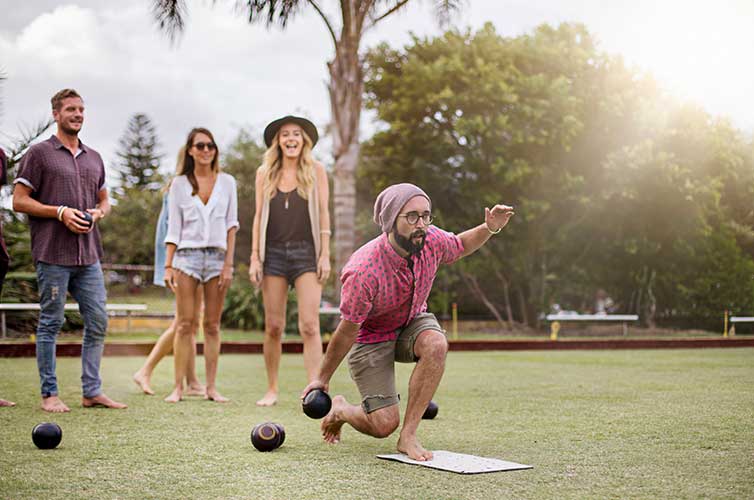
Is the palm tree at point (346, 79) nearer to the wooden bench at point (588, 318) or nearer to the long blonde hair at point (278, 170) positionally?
the wooden bench at point (588, 318)

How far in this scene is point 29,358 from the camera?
998 centimetres

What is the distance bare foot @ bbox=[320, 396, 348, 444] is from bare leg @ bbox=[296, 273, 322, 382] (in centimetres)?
162

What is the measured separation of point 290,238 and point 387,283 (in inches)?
88.9

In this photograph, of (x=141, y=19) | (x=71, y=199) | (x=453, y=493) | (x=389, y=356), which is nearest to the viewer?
(x=453, y=493)

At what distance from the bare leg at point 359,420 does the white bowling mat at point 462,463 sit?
0.20 m

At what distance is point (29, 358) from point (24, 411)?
16.2 feet

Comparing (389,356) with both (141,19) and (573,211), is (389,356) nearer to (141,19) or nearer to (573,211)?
(141,19)

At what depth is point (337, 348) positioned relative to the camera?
4.00 metres

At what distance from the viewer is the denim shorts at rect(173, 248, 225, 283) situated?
20.7ft

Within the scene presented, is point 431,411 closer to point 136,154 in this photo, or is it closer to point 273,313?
point 273,313

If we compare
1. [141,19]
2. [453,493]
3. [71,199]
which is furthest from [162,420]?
[141,19]

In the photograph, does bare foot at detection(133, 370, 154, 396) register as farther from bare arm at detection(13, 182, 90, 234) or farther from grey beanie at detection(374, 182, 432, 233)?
grey beanie at detection(374, 182, 432, 233)

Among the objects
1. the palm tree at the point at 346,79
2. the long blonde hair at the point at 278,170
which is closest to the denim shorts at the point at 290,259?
the long blonde hair at the point at 278,170

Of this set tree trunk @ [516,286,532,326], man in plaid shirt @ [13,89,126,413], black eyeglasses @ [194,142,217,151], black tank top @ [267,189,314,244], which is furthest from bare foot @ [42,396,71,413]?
tree trunk @ [516,286,532,326]
